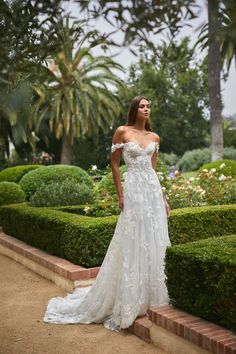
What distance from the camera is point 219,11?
1.36 metres

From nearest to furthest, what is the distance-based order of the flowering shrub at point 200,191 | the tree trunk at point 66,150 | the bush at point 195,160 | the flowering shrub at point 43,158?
the flowering shrub at point 200,191
the tree trunk at point 66,150
the bush at point 195,160
the flowering shrub at point 43,158

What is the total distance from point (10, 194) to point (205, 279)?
8180 mm

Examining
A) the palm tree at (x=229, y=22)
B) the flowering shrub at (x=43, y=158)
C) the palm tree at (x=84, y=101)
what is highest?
the palm tree at (x=84, y=101)

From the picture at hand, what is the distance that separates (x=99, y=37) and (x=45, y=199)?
710 centimetres

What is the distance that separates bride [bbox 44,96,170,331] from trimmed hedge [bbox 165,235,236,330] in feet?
1.17

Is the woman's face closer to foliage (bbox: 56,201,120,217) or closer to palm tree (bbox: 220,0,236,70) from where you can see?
palm tree (bbox: 220,0,236,70)

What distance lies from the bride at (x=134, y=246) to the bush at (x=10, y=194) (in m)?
6.64

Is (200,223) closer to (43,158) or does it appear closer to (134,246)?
(134,246)

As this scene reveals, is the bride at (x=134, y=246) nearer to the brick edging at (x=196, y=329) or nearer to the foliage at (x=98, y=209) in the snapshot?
the brick edging at (x=196, y=329)

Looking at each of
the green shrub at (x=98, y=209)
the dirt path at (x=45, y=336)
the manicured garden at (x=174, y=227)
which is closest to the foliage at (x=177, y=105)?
the manicured garden at (x=174, y=227)

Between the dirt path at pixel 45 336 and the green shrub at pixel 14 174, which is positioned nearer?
the dirt path at pixel 45 336

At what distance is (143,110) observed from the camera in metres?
4.30

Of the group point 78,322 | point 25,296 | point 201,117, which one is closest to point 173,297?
point 78,322

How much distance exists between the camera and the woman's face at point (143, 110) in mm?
4289
